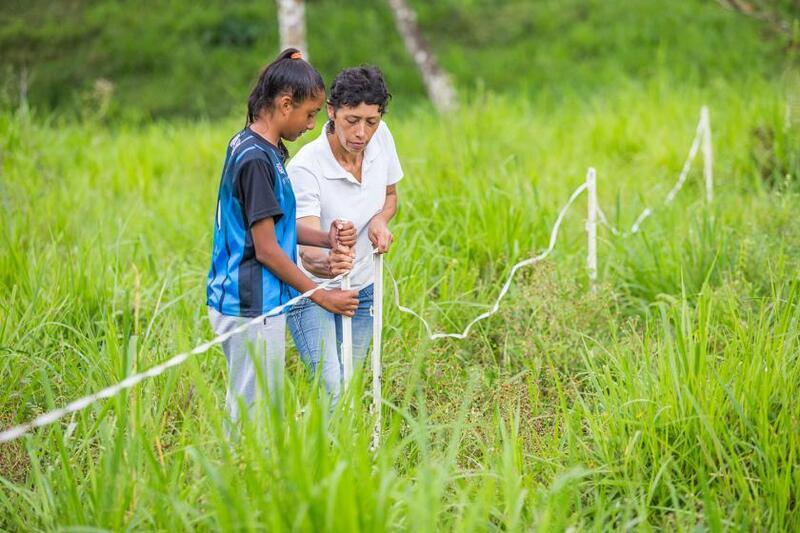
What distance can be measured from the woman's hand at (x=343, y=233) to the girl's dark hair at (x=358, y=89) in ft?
1.37

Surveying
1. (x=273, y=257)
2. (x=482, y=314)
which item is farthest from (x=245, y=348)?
(x=482, y=314)

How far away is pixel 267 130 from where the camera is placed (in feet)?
9.36

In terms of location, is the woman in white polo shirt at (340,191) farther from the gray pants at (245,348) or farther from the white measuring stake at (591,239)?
the white measuring stake at (591,239)

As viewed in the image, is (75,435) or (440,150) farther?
(440,150)

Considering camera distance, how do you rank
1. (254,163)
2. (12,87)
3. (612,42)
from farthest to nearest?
(612,42) → (12,87) → (254,163)

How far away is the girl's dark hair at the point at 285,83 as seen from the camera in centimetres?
281

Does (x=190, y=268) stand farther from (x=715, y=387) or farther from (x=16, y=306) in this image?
(x=715, y=387)

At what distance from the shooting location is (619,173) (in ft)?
21.7

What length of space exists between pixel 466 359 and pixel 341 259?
1.24 metres

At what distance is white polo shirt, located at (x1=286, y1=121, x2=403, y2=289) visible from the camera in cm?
308

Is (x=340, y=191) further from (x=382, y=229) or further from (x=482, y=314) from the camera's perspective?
(x=482, y=314)

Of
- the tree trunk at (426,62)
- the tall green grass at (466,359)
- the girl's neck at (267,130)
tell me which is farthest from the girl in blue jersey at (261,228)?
the tree trunk at (426,62)

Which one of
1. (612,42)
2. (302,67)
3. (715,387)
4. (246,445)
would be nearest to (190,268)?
(302,67)

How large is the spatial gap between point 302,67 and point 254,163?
0.38m
